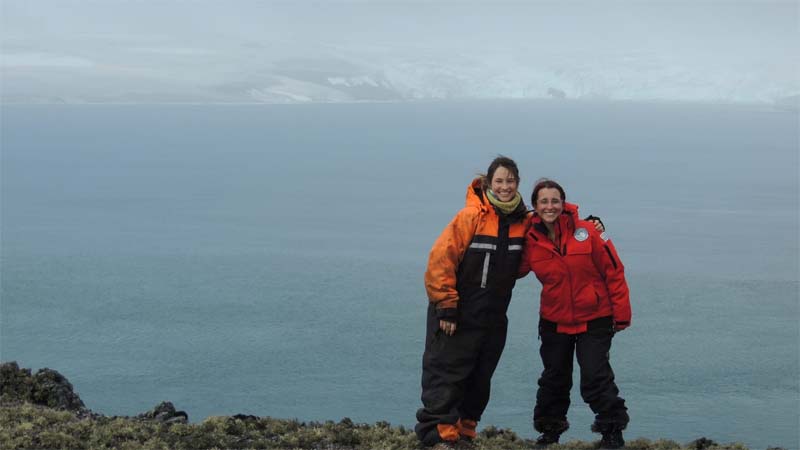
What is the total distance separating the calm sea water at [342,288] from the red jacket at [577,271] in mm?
17098

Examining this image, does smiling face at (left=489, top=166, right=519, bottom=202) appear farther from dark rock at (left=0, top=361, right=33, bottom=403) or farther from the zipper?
dark rock at (left=0, top=361, right=33, bottom=403)

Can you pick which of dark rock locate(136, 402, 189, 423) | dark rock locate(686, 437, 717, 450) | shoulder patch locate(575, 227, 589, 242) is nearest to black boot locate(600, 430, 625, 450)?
dark rock locate(686, 437, 717, 450)

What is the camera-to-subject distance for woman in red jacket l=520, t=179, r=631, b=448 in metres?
6.12

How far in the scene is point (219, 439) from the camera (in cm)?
653

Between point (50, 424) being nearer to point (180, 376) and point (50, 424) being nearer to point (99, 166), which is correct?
point (180, 376)

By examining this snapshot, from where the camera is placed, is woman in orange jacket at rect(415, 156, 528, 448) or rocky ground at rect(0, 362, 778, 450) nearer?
woman in orange jacket at rect(415, 156, 528, 448)

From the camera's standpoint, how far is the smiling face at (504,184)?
5.90 metres

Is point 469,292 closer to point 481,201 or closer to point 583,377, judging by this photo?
point 481,201

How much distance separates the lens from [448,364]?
6.04 meters

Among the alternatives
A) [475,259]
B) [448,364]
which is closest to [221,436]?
[448,364]

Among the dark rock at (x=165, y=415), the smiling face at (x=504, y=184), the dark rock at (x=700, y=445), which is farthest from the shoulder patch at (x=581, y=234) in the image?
the dark rock at (x=165, y=415)

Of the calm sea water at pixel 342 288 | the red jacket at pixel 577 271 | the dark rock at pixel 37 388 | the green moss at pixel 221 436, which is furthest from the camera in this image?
the calm sea water at pixel 342 288

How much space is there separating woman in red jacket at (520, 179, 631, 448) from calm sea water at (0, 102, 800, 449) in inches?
667

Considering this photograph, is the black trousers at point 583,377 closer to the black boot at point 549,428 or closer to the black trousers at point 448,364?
the black boot at point 549,428
